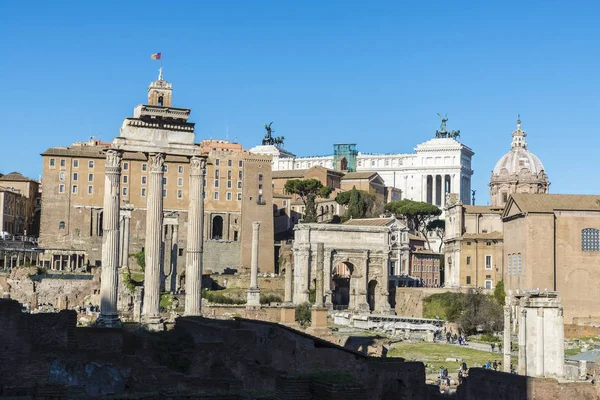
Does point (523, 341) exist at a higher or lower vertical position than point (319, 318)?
lower

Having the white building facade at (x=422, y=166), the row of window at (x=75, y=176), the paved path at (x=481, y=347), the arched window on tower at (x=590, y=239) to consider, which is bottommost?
the paved path at (x=481, y=347)

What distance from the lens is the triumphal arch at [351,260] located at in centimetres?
6238

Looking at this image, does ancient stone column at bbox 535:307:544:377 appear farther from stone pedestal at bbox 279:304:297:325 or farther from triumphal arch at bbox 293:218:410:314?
triumphal arch at bbox 293:218:410:314

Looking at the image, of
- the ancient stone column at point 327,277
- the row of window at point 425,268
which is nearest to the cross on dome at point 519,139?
the row of window at point 425,268

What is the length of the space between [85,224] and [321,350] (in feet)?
182

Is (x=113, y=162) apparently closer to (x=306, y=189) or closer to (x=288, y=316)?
(x=288, y=316)

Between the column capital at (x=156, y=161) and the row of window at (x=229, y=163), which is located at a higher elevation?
the row of window at (x=229, y=163)

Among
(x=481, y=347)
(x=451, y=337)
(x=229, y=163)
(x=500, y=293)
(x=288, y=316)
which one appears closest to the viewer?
(x=288, y=316)

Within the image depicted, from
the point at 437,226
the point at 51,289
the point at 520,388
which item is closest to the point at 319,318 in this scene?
the point at 520,388

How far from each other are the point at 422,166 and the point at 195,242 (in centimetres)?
9371

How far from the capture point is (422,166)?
4747 inches

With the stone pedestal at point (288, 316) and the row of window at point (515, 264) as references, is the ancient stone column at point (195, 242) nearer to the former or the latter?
the stone pedestal at point (288, 316)

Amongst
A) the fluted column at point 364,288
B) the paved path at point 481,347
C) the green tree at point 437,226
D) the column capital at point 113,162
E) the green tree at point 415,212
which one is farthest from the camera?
the green tree at point 437,226

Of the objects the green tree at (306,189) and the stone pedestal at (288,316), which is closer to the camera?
the stone pedestal at (288,316)
